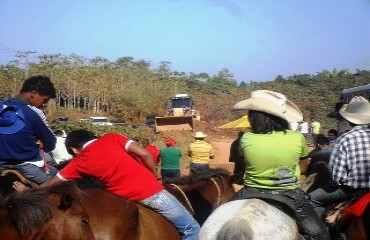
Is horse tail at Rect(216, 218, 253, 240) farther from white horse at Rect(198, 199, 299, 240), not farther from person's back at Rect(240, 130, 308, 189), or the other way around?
person's back at Rect(240, 130, 308, 189)

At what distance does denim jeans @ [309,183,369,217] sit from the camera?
5.64m

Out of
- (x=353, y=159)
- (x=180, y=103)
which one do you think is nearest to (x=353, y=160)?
(x=353, y=159)

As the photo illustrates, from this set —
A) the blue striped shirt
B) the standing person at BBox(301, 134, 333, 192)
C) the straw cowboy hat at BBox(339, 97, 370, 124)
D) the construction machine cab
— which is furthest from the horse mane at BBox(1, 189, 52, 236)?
the construction machine cab

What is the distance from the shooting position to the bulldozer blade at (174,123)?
4031 cm

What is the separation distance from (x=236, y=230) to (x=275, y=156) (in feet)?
3.08

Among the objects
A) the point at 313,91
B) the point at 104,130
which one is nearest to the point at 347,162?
the point at 104,130

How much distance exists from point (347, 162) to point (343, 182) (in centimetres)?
24

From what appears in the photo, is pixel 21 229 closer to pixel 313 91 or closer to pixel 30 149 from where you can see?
pixel 30 149

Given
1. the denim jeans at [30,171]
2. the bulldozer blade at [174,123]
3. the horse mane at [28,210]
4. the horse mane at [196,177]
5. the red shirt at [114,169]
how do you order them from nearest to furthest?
the horse mane at [28,210], the red shirt at [114,169], the denim jeans at [30,171], the horse mane at [196,177], the bulldozer blade at [174,123]

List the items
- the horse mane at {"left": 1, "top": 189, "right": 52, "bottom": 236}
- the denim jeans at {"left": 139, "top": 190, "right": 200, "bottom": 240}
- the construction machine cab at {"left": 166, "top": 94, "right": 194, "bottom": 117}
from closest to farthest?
1. the horse mane at {"left": 1, "top": 189, "right": 52, "bottom": 236}
2. the denim jeans at {"left": 139, "top": 190, "right": 200, "bottom": 240}
3. the construction machine cab at {"left": 166, "top": 94, "right": 194, "bottom": 117}

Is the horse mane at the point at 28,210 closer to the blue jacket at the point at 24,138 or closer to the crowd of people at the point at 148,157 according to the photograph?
the crowd of people at the point at 148,157

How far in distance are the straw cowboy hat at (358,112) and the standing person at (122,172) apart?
220cm

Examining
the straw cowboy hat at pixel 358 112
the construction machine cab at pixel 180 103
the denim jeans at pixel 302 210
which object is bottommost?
the construction machine cab at pixel 180 103

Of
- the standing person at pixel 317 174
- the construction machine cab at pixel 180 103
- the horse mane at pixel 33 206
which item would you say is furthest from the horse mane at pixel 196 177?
the construction machine cab at pixel 180 103
